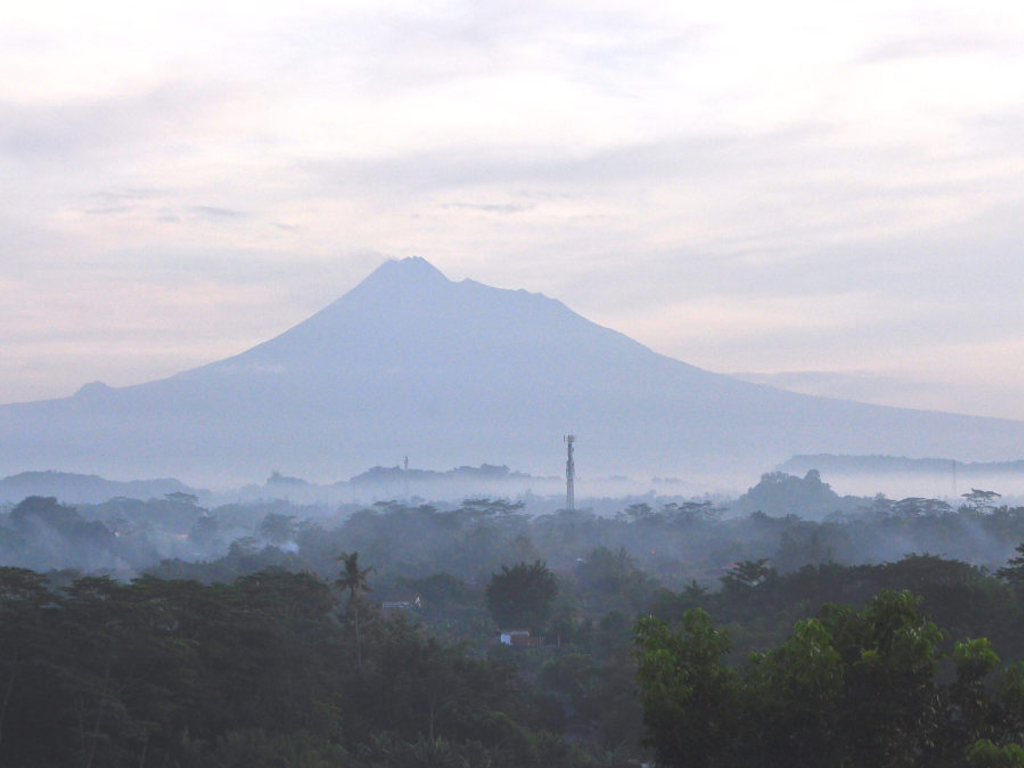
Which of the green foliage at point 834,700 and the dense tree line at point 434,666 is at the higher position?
the green foliage at point 834,700

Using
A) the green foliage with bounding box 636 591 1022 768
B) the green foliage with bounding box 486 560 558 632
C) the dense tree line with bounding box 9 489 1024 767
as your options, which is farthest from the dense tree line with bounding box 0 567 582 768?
the green foliage with bounding box 486 560 558 632

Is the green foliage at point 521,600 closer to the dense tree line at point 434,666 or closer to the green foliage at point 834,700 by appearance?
the dense tree line at point 434,666

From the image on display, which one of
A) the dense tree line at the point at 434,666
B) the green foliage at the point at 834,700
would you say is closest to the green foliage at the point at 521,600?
the dense tree line at the point at 434,666

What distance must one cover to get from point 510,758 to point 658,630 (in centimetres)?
1639

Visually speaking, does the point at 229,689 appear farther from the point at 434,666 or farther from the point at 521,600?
the point at 521,600

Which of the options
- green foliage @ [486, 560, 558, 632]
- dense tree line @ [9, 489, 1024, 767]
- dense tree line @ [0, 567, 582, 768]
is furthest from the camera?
green foliage @ [486, 560, 558, 632]

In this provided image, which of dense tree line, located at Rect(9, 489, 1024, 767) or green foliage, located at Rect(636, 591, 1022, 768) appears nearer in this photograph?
green foliage, located at Rect(636, 591, 1022, 768)

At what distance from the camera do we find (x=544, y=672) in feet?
128

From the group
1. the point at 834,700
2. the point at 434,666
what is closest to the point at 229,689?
the point at 434,666

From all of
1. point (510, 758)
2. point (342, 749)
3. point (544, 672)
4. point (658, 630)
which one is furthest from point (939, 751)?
point (544, 672)

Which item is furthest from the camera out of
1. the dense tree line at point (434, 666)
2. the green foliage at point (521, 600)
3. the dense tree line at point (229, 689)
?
the green foliage at point (521, 600)

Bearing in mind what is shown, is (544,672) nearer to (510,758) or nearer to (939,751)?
(510,758)

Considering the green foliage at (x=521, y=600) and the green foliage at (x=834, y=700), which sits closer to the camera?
the green foliage at (x=834, y=700)

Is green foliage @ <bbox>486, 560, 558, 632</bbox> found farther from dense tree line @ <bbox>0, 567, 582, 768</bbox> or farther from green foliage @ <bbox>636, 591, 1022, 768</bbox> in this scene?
green foliage @ <bbox>636, 591, 1022, 768</bbox>
